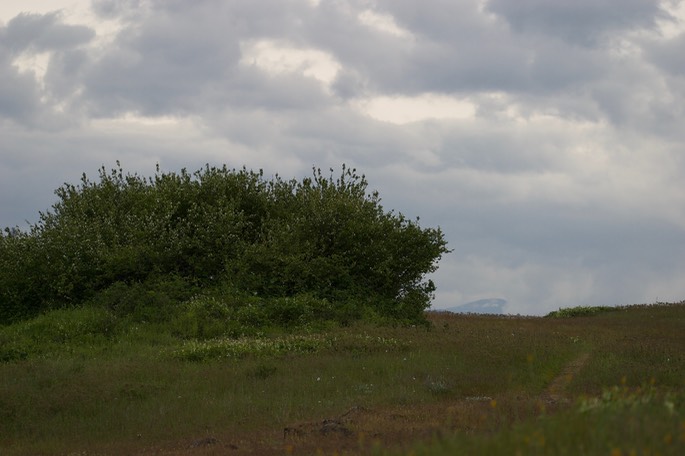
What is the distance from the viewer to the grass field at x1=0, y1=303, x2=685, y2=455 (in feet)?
32.2

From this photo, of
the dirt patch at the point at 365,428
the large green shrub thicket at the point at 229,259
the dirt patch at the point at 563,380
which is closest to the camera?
the dirt patch at the point at 365,428

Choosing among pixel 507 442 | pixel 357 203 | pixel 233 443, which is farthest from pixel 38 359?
pixel 507 442

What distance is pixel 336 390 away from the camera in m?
23.2

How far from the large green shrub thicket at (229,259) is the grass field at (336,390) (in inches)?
175

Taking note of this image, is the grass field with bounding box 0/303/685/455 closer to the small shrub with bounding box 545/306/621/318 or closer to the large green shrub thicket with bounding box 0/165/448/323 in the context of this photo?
the large green shrub thicket with bounding box 0/165/448/323

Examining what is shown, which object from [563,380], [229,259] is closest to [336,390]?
[563,380]

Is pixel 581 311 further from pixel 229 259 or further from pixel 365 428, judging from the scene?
pixel 365 428

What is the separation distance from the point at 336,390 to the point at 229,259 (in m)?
19.1

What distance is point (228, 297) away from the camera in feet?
122

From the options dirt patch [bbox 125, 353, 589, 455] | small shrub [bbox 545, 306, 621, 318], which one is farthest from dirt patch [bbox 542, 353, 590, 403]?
small shrub [bbox 545, 306, 621, 318]

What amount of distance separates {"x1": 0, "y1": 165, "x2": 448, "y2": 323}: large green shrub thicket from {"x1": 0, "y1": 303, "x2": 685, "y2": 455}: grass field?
14.6 ft

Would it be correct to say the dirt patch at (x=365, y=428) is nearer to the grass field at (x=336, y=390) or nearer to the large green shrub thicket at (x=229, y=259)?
the grass field at (x=336, y=390)

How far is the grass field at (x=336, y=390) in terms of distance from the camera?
982 centimetres

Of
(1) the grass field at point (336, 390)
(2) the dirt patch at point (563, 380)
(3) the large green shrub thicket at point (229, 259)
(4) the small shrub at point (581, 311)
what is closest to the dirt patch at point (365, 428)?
(1) the grass field at point (336, 390)
